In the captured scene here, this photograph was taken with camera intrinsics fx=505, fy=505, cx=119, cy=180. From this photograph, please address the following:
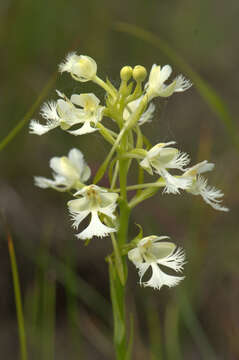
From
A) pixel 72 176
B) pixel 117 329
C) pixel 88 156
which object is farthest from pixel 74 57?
pixel 88 156

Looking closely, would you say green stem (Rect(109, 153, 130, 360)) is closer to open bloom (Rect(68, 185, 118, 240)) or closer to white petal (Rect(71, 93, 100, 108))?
open bloom (Rect(68, 185, 118, 240))

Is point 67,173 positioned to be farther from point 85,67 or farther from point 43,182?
point 85,67

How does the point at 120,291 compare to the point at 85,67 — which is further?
the point at 85,67

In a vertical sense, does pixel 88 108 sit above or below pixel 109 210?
above

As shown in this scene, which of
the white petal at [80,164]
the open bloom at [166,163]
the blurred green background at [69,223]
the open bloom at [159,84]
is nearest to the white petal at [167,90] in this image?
the open bloom at [159,84]

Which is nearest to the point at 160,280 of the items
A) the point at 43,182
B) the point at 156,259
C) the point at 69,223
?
the point at 156,259
